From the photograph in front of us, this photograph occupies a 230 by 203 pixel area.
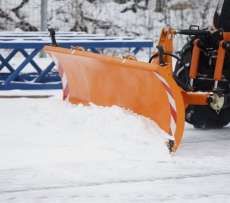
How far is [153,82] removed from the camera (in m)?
6.09

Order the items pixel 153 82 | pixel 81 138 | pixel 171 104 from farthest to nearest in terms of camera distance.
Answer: pixel 81 138 → pixel 153 82 → pixel 171 104

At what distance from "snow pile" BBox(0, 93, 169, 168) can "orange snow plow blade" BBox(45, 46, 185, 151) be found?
4.7 inches

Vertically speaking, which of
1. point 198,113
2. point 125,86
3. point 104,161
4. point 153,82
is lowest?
point 198,113

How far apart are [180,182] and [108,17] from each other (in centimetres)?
1431

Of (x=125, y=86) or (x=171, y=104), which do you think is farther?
(x=125, y=86)

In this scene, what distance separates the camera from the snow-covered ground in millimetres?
4918

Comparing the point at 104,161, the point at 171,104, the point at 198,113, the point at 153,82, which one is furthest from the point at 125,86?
the point at 198,113

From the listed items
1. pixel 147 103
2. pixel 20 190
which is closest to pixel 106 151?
pixel 147 103

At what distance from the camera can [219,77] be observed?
668 centimetres

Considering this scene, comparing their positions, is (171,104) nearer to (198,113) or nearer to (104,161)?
(104,161)

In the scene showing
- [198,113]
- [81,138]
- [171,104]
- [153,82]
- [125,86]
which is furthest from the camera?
[198,113]

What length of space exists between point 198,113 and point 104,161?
2.13m

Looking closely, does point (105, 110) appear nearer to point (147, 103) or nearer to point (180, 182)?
point (147, 103)

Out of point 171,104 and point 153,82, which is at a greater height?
point 153,82
